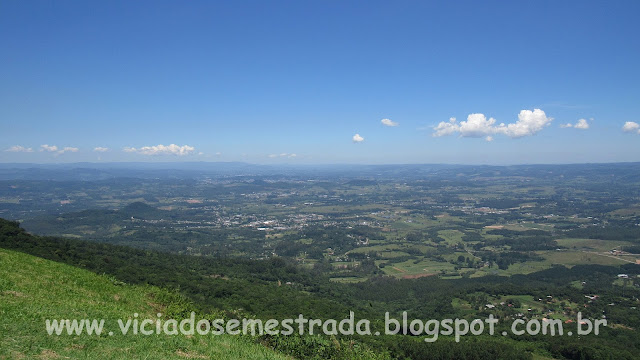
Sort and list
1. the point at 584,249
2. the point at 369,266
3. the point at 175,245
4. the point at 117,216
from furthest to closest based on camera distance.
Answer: the point at 117,216 → the point at 175,245 → the point at 584,249 → the point at 369,266

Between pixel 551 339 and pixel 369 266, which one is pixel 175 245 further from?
pixel 551 339

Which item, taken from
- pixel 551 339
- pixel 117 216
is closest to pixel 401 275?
pixel 551 339

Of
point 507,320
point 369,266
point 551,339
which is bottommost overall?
point 369,266

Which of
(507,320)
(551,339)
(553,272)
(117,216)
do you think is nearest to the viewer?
(551,339)

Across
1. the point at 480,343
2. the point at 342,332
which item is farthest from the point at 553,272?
the point at 342,332

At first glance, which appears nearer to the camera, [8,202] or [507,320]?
[507,320]

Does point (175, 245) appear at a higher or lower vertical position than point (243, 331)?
lower

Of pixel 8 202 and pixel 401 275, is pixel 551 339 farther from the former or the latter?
pixel 8 202
